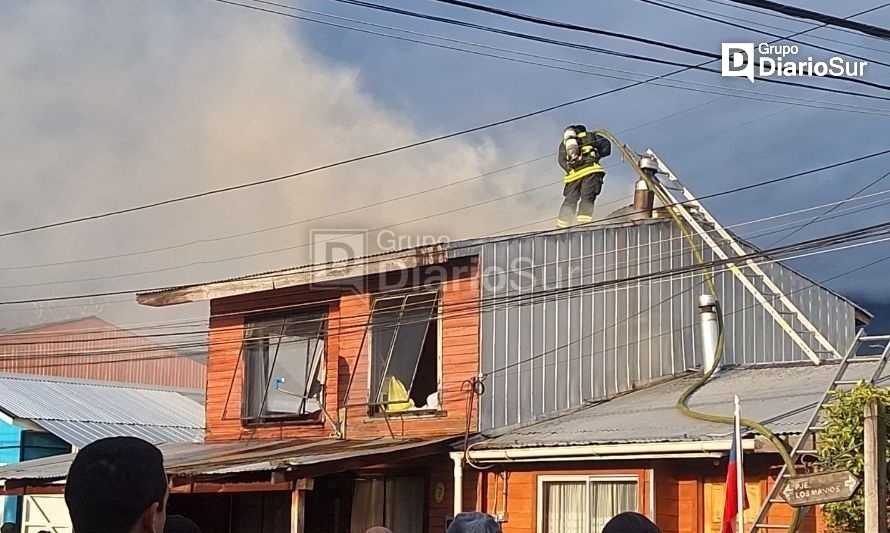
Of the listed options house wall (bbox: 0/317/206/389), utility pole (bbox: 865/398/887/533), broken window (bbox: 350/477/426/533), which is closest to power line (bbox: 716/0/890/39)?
utility pole (bbox: 865/398/887/533)

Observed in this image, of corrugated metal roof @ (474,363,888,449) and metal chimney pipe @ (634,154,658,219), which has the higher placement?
metal chimney pipe @ (634,154,658,219)

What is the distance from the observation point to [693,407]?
48.6 ft

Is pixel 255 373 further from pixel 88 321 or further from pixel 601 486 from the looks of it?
pixel 88 321

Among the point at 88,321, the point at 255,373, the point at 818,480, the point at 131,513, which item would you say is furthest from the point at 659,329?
the point at 88,321

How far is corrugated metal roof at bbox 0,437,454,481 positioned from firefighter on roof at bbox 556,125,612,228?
4.68 meters

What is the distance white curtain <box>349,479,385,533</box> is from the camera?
16688 mm

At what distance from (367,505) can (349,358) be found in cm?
211

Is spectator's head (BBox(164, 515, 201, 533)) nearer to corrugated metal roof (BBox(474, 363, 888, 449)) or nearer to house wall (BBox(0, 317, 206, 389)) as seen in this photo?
corrugated metal roof (BBox(474, 363, 888, 449))

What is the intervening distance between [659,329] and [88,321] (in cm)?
4157

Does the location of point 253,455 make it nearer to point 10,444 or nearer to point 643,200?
point 643,200

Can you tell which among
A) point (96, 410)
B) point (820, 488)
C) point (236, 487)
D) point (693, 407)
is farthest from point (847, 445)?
point (96, 410)

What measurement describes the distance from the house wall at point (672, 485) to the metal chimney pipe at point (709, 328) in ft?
11.9

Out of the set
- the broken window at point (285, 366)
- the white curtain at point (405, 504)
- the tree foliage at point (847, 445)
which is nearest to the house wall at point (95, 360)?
the broken window at point (285, 366)

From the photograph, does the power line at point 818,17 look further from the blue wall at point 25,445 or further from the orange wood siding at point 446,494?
the blue wall at point 25,445
